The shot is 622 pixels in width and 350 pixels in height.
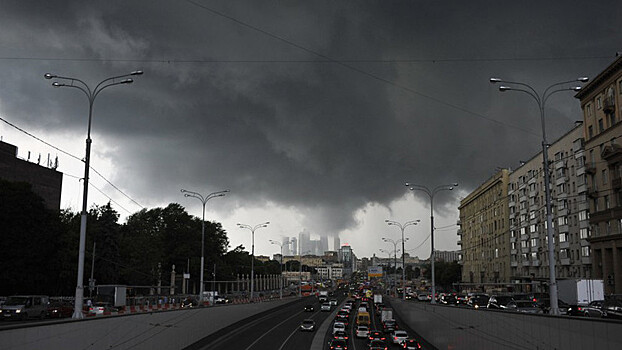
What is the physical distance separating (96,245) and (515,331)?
261 feet

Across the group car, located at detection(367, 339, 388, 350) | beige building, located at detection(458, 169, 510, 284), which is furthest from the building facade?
beige building, located at detection(458, 169, 510, 284)

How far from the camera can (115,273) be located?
87.9m

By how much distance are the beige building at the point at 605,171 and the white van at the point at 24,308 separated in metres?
61.9

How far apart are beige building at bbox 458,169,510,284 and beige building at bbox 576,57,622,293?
41.4 metres

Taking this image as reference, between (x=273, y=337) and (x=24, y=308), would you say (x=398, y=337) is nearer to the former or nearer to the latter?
(x=273, y=337)

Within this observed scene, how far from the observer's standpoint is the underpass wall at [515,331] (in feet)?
52.0

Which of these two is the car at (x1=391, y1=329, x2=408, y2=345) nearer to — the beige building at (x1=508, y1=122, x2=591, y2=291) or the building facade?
the beige building at (x1=508, y1=122, x2=591, y2=291)

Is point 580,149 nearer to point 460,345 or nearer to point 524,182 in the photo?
point 524,182

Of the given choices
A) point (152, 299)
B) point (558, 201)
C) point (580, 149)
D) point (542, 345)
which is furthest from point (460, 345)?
point (558, 201)

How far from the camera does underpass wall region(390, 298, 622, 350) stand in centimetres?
1584

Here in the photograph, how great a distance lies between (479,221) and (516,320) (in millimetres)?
116725

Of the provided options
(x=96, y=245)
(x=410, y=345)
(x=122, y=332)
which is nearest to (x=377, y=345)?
(x=410, y=345)

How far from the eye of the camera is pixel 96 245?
8769 centimetres

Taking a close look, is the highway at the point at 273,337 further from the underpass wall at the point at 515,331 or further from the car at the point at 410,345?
the underpass wall at the point at 515,331
